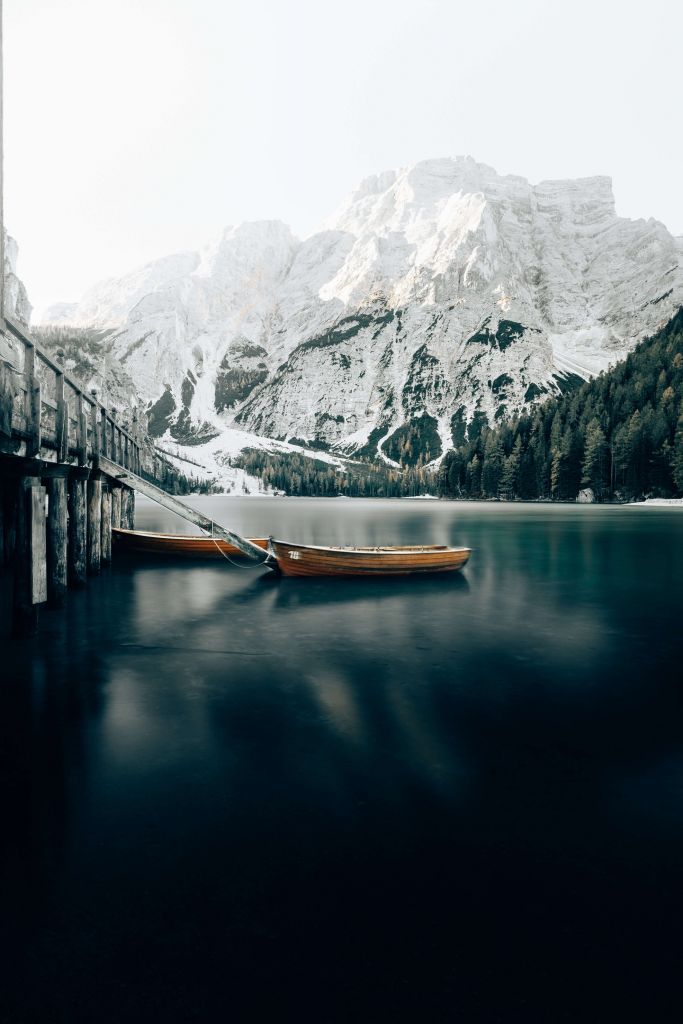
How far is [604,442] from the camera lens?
138750 millimetres

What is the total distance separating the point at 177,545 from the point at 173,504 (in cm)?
805

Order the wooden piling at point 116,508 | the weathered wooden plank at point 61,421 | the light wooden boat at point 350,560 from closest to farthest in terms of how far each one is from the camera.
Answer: the weathered wooden plank at point 61,421, the light wooden boat at point 350,560, the wooden piling at point 116,508

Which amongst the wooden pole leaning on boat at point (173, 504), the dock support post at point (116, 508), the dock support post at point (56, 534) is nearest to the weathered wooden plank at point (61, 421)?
the dock support post at point (56, 534)

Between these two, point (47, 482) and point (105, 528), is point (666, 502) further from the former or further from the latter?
point (47, 482)

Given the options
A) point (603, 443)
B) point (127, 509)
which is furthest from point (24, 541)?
point (603, 443)

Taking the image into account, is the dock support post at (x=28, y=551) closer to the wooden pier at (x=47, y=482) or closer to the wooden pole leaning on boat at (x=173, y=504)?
the wooden pier at (x=47, y=482)

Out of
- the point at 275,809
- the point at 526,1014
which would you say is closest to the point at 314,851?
the point at 275,809

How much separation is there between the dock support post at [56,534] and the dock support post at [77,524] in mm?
2703

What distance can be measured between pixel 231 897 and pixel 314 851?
121 cm

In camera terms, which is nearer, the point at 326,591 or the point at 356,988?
the point at 356,988

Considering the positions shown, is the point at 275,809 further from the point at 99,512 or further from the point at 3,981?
the point at 99,512

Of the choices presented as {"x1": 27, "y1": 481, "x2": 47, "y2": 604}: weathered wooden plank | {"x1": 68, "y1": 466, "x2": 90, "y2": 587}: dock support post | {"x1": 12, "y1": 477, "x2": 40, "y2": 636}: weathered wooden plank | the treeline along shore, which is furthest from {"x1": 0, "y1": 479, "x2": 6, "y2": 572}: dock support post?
the treeline along shore

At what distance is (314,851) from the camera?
695 cm

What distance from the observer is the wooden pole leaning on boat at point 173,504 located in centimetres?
2762
